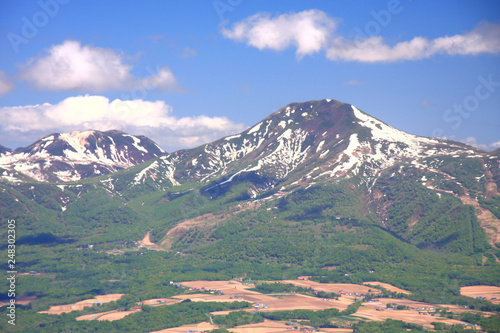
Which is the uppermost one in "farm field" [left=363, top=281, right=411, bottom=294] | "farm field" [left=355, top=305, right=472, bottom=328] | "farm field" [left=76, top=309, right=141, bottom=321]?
"farm field" [left=363, top=281, right=411, bottom=294]

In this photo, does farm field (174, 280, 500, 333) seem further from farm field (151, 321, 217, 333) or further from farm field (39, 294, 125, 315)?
farm field (39, 294, 125, 315)

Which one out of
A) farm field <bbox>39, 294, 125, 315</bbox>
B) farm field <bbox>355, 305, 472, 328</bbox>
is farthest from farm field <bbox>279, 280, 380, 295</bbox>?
farm field <bbox>39, 294, 125, 315</bbox>

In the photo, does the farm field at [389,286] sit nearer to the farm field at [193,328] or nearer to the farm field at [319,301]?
the farm field at [319,301]

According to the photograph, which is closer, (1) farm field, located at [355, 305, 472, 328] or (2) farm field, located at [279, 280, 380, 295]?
(1) farm field, located at [355, 305, 472, 328]

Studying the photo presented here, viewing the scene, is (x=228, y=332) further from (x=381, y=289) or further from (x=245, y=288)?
(x=381, y=289)

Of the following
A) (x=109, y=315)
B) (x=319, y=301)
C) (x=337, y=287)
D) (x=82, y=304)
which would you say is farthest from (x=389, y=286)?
(x=82, y=304)

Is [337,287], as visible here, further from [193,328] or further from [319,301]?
[193,328]

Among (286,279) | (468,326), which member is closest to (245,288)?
(286,279)

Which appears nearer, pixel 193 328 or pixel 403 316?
pixel 193 328

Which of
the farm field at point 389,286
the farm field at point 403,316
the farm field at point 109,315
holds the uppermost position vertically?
the farm field at point 389,286

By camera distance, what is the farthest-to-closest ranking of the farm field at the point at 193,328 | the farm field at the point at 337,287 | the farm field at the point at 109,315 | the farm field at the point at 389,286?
the farm field at the point at 389,286 → the farm field at the point at 337,287 → the farm field at the point at 109,315 → the farm field at the point at 193,328

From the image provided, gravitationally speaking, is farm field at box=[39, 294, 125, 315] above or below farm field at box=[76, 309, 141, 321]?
above

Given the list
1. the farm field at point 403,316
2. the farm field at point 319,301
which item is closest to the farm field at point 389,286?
the farm field at point 319,301

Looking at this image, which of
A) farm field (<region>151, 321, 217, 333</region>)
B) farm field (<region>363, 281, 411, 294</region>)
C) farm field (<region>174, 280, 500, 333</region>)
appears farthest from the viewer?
farm field (<region>363, 281, 411, 294</region>)
